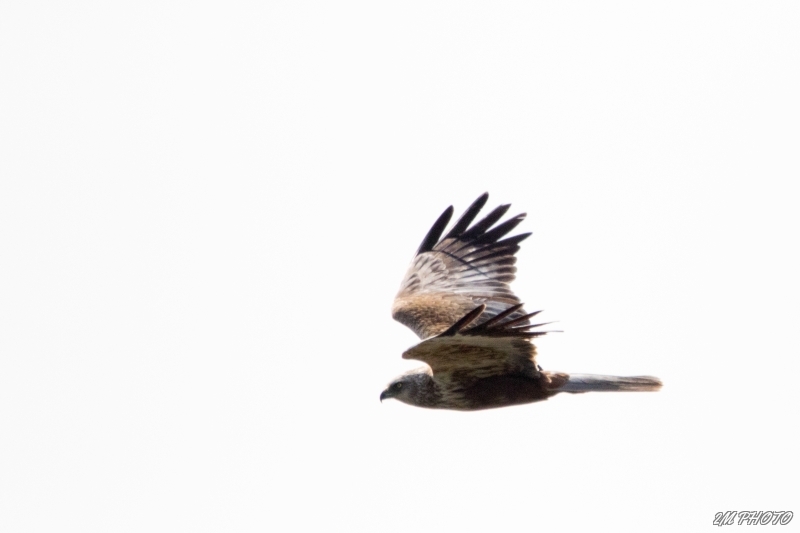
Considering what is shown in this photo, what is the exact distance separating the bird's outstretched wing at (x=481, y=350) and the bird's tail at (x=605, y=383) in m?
0.38

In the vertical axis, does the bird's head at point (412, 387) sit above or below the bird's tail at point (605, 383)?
above

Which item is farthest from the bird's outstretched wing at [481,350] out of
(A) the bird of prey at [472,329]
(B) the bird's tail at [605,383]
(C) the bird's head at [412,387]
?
(B) the bird's tail at [605,383]

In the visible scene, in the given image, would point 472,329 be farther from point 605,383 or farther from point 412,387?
point 605,383

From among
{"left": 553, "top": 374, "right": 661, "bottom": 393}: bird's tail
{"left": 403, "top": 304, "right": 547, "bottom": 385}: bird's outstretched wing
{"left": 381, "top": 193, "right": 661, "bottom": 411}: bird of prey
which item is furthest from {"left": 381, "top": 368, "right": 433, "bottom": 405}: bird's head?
{"left": 553, "top": 374, "right": 661, "bottom": 393}: bird's tail

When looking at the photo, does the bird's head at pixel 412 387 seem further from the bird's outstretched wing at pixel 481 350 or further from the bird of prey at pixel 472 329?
the bird's outstretched wing at pixel 481 350

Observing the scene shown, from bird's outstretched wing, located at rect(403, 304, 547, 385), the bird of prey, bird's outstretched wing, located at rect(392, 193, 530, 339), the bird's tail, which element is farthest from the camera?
bird's outstretched wing, located at rect(392, 193, 530, 339)

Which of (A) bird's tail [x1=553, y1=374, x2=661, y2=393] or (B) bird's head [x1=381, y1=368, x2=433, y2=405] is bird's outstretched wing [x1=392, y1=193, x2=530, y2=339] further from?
(A) bird's tail [x1=553, y1=374, x2=661, y2=393]

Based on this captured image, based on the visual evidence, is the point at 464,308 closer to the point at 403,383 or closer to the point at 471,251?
the point at 471,251

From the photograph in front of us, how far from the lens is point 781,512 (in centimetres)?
1135

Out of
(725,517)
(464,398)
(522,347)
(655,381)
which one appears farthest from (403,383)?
(725,517)

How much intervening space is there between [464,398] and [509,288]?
88.2 inches

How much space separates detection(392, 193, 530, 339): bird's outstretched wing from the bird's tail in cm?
138

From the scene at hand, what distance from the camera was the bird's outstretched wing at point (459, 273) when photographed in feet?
40.5

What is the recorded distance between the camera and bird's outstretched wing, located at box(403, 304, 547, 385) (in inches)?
375
